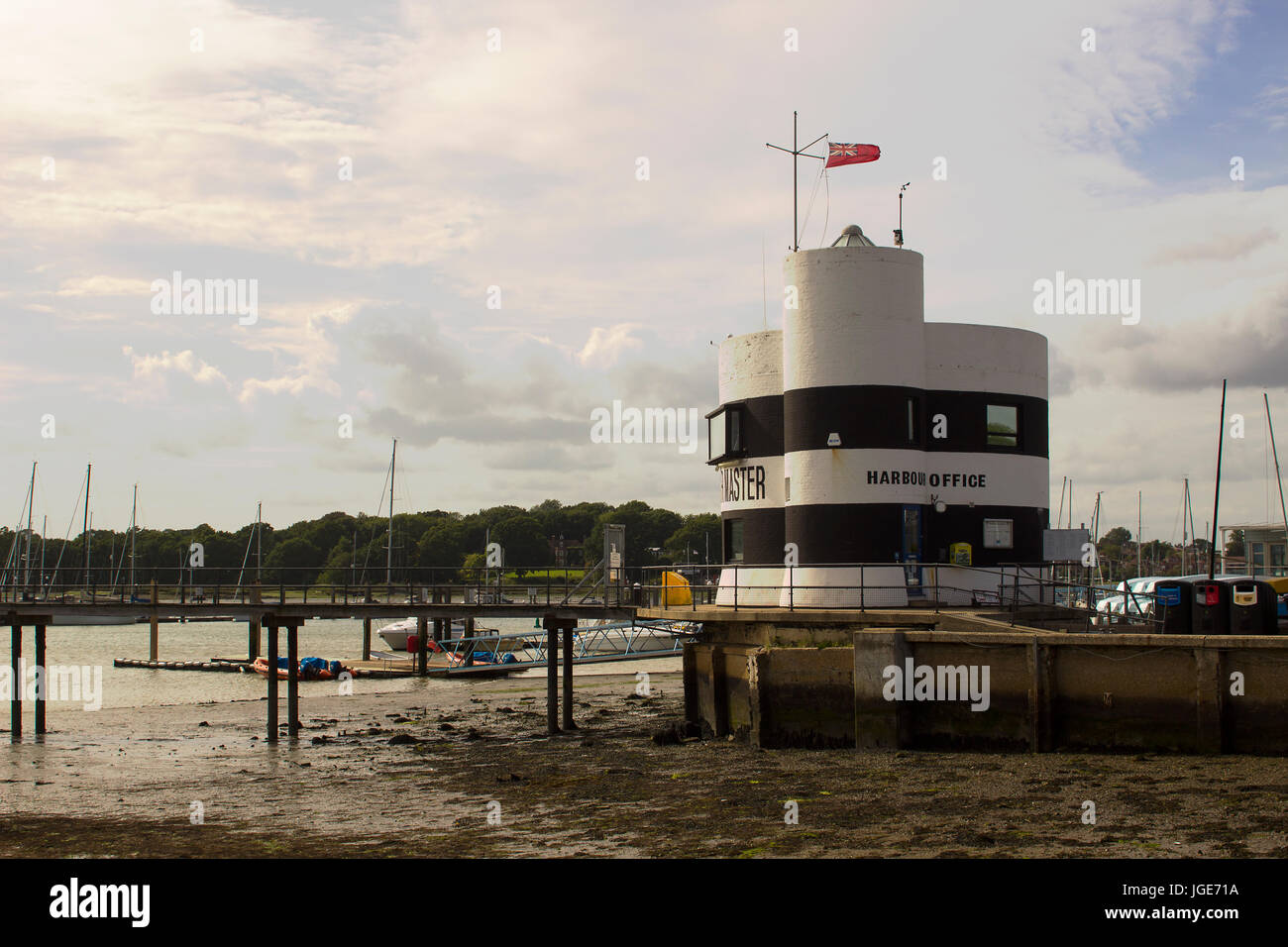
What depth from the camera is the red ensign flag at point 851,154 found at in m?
30.0

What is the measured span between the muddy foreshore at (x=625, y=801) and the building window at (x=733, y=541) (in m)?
5.32

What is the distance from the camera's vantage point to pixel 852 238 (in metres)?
29.6

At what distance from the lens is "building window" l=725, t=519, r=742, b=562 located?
31.3 meters

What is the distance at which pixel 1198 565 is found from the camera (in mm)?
111125

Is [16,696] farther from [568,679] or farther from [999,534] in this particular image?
→ [999,534]

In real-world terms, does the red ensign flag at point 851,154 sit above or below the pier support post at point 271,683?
above

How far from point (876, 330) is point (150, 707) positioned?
109 feet

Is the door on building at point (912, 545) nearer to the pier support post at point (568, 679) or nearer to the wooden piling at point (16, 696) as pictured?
the pier support post at point (568, 679)

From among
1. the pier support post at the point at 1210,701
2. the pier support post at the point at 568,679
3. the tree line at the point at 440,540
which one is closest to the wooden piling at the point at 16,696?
the pier support post at the point at 568,679

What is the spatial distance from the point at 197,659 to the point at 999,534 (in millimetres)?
63386

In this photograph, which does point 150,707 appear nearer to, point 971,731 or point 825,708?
point 825,708

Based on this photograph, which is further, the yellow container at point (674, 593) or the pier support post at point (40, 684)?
the pier support post at point (40, 684)

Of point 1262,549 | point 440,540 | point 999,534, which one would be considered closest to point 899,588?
point 999,534
